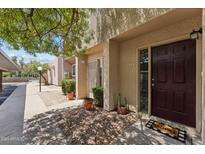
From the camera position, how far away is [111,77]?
17.6 feet

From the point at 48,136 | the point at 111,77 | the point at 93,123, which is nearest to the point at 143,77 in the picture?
the point at 111,77

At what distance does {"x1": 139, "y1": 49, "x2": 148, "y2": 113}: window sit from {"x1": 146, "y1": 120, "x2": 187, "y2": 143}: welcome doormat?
0.85 metres

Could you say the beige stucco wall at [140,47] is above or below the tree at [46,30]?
below

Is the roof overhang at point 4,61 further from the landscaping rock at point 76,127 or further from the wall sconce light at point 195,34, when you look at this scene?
the wall sconce light at point 195,34

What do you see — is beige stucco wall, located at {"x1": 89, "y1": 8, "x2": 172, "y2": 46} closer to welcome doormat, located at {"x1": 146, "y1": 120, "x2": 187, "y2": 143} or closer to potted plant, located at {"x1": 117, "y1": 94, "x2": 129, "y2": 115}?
potted plant, located at {"x1": 117, "y1": 94, "x2": 129, "y2": 115}

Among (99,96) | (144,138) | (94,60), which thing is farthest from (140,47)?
(94,60)

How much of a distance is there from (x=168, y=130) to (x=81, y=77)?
5744 millimetres

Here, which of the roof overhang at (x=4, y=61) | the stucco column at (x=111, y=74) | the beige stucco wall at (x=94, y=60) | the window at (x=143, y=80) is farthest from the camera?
the roof overhang at (x=4, y=61)

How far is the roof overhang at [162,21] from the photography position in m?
3.11

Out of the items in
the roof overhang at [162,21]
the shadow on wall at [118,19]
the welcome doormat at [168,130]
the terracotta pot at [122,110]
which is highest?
the shadow on wall at [118,19]

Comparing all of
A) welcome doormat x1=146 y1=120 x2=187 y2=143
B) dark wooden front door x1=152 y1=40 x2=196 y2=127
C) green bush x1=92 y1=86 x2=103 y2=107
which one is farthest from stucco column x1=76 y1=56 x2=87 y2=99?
welcome doormat x1=146 y1=120 x2=187 y2=143

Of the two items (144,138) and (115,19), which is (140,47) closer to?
(115,19)

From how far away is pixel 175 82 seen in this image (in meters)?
3.87

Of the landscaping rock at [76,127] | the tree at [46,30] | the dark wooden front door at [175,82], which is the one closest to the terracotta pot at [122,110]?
the landscaping rock at [76,127]
